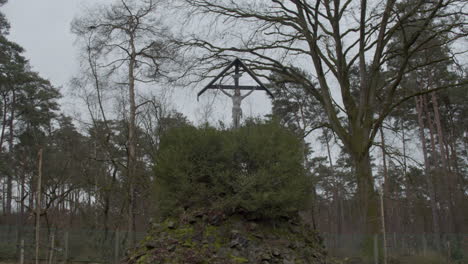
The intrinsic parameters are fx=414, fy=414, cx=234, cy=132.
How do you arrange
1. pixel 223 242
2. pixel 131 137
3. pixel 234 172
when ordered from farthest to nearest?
pixel 131 137
pixel 234 172
pixel 223 242

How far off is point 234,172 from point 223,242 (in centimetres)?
108

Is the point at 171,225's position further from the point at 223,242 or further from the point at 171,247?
the point at 223,242

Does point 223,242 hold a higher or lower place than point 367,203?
lower

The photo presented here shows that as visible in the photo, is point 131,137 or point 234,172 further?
point 131,137

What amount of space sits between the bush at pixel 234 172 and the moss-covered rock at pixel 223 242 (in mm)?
208

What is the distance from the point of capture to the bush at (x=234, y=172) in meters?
6.05

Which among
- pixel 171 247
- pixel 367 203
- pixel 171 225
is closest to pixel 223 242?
pixel 171 247

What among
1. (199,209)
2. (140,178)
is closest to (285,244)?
(199,209)

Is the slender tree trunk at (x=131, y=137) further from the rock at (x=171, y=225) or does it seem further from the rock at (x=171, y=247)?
the rock at (x=171, y=247)

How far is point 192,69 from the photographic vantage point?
14.4 metres

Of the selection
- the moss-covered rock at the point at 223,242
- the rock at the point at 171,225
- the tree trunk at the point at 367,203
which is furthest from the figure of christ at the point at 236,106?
the tree trunk at the point at 367,203

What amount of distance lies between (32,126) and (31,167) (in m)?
2.83

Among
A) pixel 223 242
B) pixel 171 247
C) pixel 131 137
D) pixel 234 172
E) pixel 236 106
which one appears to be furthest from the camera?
pixel 131 137

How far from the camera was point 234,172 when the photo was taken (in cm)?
634
